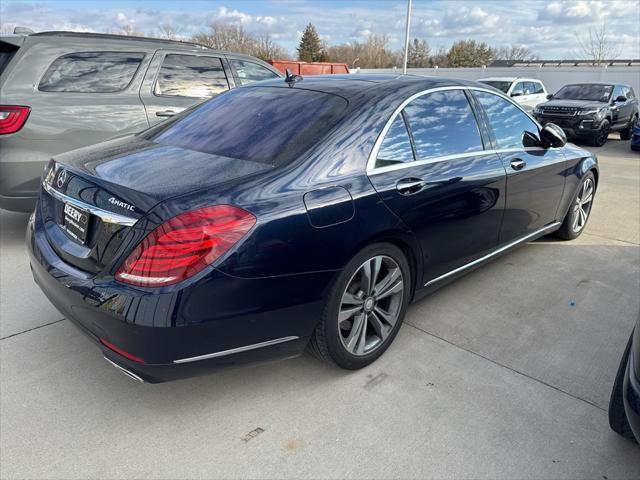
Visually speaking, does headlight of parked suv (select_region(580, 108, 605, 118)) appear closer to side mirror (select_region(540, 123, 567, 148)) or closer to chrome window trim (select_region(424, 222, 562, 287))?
chrome window trim (select_region(424, 222, 562, 287))

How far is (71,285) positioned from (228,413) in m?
0.97

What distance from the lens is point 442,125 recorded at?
10.2 feet

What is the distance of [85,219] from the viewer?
7.30 ft

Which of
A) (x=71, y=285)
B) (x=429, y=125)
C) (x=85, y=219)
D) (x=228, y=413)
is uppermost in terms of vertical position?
(x=429, y=125)

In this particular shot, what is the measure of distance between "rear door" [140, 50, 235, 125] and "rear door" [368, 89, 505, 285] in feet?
10.1

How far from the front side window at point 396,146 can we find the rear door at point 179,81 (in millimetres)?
3107

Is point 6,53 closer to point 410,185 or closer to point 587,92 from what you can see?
point 410,185

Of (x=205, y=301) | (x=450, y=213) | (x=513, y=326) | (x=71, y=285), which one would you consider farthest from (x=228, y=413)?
(x=513, y=326)

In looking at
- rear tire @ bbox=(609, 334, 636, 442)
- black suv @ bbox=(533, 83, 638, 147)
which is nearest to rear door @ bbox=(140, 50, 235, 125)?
rear tire @ bbox=(609, 334, 636, 442)

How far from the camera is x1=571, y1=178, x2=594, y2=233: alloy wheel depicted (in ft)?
15.9

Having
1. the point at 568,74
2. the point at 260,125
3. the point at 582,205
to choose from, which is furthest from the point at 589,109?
the point at 568,74

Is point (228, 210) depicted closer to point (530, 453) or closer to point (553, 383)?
point (530, 453)

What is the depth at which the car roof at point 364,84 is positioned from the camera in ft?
9.30

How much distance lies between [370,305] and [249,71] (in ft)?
14.5
